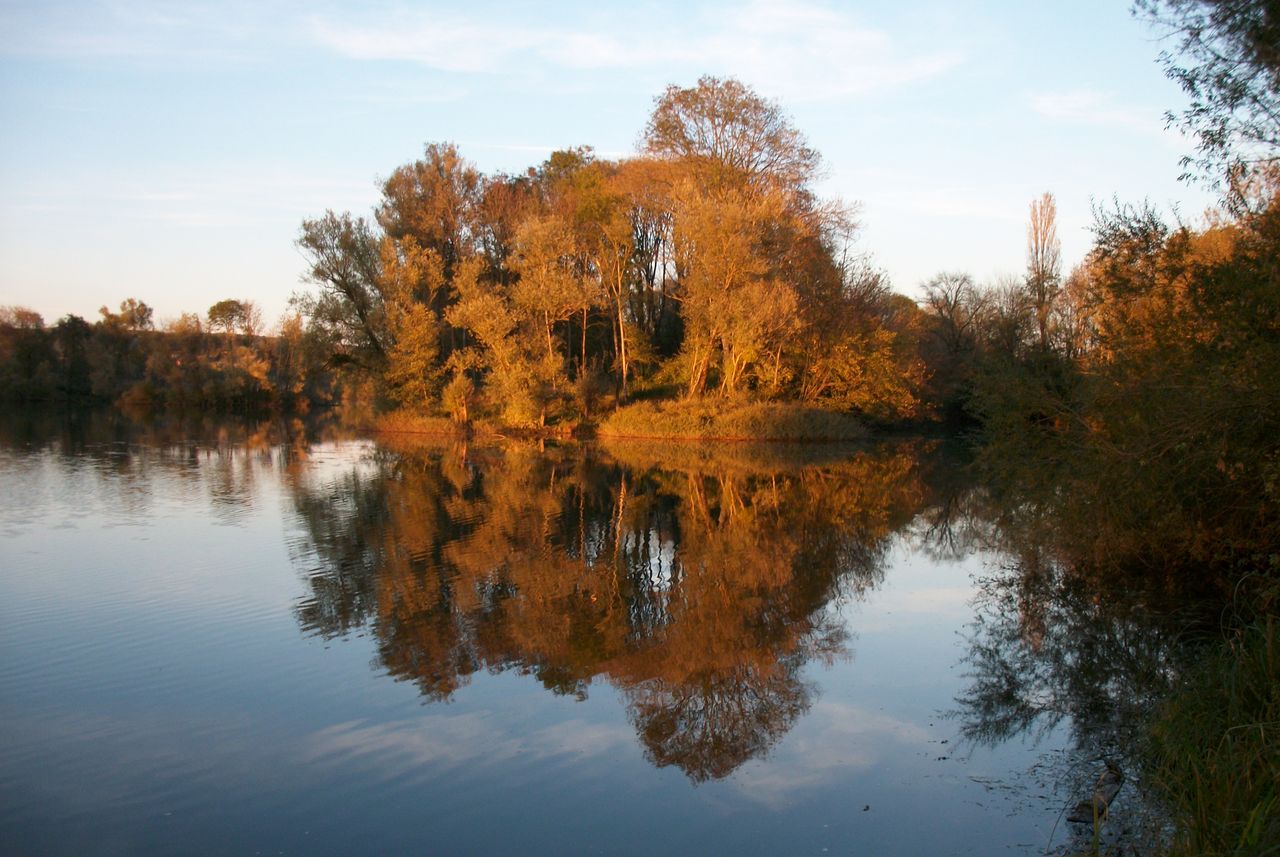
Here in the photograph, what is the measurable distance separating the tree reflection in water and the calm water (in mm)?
59

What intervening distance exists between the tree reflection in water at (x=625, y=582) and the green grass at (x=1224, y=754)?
268cm

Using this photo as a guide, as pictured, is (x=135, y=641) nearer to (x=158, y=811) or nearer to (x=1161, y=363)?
(x=158, y=811)

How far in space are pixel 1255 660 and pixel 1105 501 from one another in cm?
389

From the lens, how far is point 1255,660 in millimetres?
5781

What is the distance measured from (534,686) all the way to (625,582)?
159 inches

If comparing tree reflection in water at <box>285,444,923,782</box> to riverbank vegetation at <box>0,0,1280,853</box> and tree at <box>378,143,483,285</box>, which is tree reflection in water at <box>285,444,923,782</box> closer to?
riverbank vegetation at <box>0,0,1280,853</box>

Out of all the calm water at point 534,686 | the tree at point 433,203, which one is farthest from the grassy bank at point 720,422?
the calm water at point 534,686

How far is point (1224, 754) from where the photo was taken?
4.90 metres

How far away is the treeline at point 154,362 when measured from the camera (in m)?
56.2

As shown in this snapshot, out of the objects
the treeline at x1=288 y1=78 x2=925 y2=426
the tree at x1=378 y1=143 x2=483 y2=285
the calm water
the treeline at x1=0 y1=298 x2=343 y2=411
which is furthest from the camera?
the treeline at x1=0 y1=298 x2=343 y2=411

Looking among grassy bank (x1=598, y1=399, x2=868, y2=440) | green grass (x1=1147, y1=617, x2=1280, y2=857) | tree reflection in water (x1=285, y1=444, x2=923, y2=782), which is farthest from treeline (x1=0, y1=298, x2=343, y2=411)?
green grass (x1=1147, y1=617, x2=1280, y2=857)

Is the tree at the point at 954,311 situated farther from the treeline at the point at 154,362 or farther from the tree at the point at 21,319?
the tree at the point at 21,319

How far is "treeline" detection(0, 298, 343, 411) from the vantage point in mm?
56219

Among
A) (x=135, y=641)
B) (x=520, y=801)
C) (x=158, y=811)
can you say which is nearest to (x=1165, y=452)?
(x=520, y=801)
